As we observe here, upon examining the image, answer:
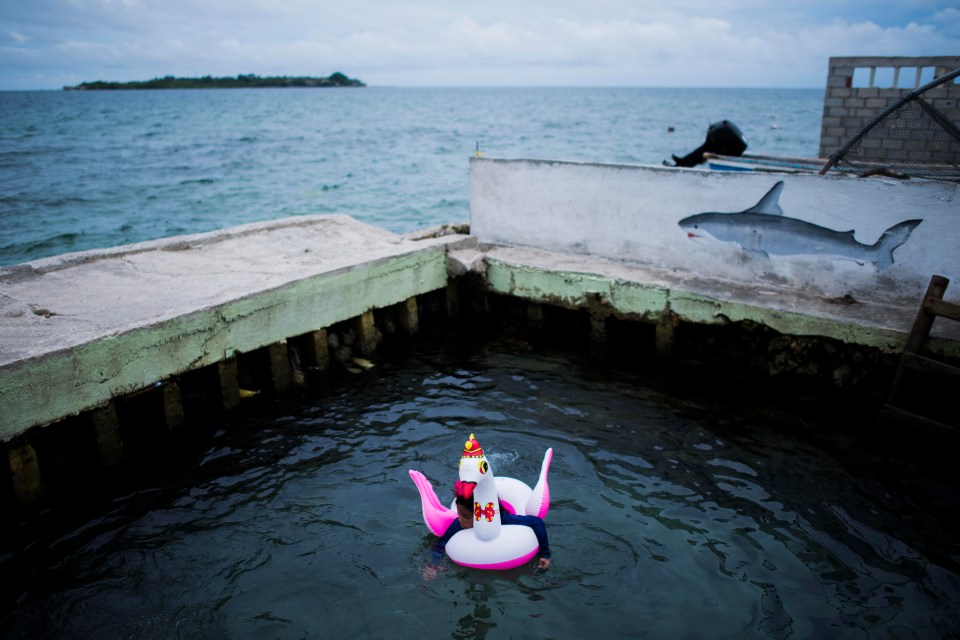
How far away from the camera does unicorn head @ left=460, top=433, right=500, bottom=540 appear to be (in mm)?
4785

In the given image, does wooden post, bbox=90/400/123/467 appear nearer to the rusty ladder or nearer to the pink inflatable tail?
the pink inflatable tail

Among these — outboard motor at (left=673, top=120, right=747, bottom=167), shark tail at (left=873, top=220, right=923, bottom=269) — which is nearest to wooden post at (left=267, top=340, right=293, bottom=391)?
shark tail at (left=873, top=220, right=923, bottom=269)

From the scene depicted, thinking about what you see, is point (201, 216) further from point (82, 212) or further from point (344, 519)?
point (344, 519)

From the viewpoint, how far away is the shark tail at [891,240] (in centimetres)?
726

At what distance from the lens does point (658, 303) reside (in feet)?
27.4

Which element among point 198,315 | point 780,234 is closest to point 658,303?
point 780,234

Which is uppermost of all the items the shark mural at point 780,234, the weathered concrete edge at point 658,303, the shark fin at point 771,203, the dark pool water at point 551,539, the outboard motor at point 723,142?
the outboard motor at point 723,142

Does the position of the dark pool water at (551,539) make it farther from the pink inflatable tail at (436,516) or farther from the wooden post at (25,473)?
the wooden post at (25,473)

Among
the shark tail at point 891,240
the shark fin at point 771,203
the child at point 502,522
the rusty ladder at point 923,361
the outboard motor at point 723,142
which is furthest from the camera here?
the outboard motor at point 723,142

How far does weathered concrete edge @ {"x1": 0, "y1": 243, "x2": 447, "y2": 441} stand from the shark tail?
5.86 metres

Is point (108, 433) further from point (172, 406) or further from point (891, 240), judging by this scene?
point (891, 240)

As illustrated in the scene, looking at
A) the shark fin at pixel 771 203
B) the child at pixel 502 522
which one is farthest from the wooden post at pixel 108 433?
the shark fin at pixel 771 203

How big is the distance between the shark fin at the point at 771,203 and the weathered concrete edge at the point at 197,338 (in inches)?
179

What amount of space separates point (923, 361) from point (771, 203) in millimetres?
2633
